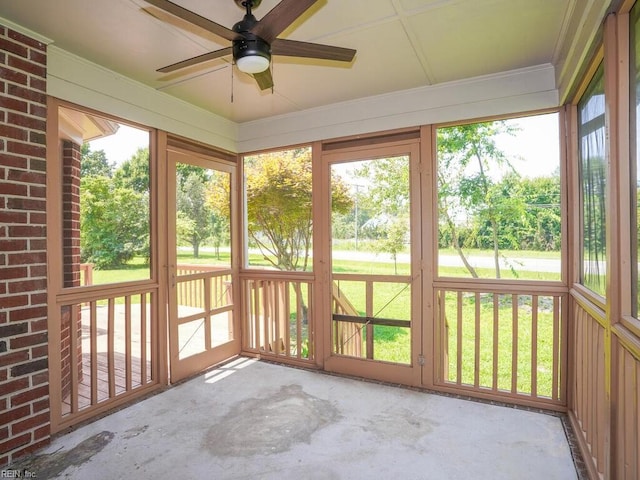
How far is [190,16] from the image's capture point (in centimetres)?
146

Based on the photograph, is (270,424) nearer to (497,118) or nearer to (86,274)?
(86,274)

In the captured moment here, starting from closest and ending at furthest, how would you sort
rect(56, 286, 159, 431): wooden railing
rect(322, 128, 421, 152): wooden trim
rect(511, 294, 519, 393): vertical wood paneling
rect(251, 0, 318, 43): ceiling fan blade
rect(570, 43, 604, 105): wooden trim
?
rect(251, 0, 318, 43): ceiling fan blade < rect(570, 43, 604, 105): wooden trim < rect(56, 286, 159, 431): wooden railing < rect(511, 294, 519, 393): vertical wood paneling < rect(322, 128, 421, 152): wooden trim

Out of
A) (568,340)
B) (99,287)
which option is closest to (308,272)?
(99,287)

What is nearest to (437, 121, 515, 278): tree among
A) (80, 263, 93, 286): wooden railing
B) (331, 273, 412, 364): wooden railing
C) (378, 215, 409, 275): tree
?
(378, 215, 409, 275): tree

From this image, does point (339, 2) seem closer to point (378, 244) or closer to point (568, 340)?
point (378, 244)

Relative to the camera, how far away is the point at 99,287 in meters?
2.68

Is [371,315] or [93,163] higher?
[93,163]

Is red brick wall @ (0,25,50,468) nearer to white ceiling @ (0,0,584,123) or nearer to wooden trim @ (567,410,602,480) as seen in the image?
white ceiling @ (0,0,584,123)

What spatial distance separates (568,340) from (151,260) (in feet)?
11.1

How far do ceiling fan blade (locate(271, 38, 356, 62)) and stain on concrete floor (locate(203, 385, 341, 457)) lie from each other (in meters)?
2.26

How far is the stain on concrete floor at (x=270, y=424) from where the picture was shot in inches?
87.1

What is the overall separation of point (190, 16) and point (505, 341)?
309 centimetres

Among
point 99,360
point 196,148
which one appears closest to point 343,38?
point 196,148

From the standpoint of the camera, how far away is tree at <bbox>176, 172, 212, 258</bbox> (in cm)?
336
